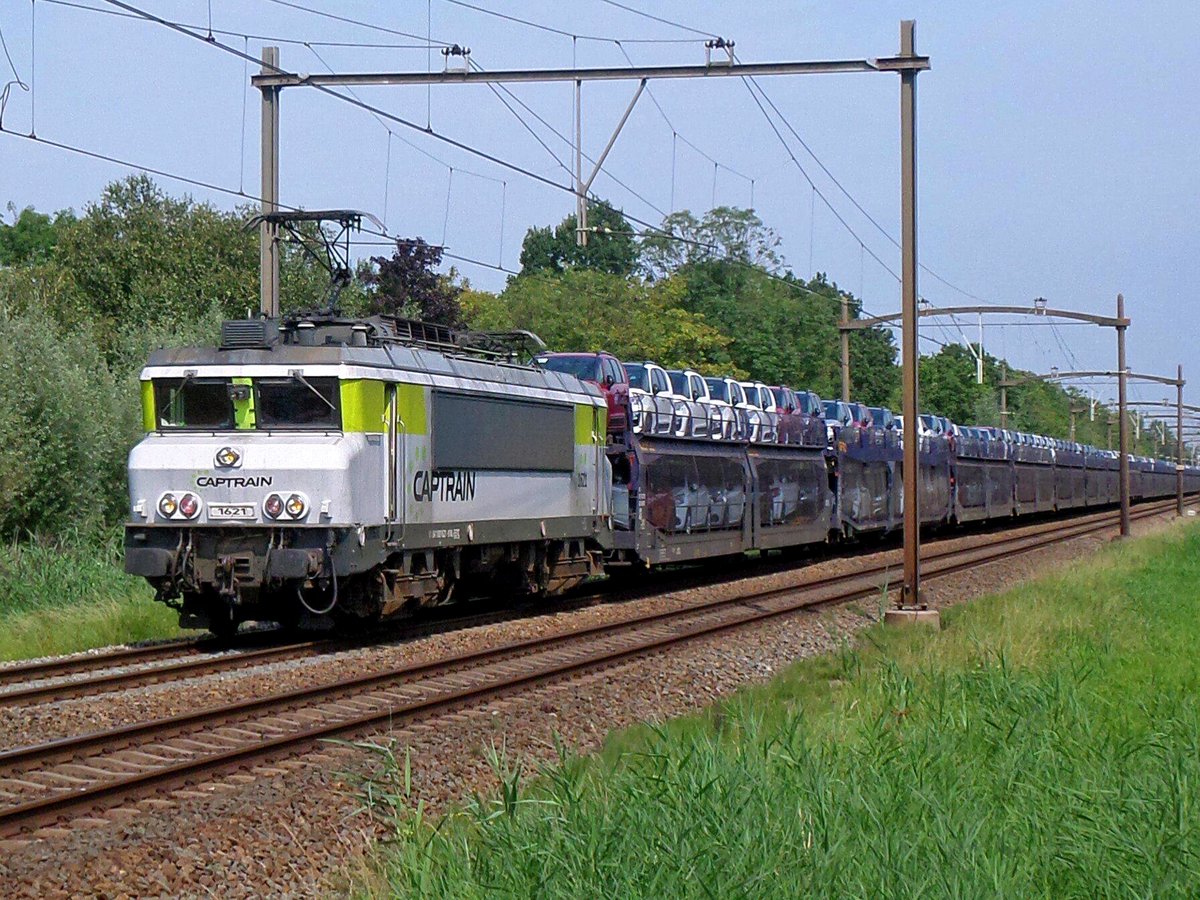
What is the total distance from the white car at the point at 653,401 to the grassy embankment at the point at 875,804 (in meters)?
11.1

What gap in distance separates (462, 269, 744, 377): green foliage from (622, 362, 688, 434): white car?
2586 centimetres

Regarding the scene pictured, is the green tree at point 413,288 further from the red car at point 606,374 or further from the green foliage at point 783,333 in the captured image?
the green foliage at point 783,333

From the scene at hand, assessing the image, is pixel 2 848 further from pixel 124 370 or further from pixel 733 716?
pixel 124 370

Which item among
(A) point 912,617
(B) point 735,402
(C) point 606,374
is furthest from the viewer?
(B) point 735,402

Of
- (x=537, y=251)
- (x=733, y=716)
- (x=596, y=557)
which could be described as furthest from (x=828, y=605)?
(x=537, y=251)

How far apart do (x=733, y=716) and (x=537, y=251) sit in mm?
94875

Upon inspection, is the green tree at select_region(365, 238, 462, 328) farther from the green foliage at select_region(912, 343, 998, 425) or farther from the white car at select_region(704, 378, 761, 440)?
the green foliage at select_region(912, 343, 998, 425)

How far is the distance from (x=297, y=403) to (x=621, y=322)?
38250 millimetres

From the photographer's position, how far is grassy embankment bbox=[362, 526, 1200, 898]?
5914 millimetres

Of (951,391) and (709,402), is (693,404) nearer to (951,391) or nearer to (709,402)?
(709,402)

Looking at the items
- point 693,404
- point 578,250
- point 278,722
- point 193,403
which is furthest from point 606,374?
point 578,250

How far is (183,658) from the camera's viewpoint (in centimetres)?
1472

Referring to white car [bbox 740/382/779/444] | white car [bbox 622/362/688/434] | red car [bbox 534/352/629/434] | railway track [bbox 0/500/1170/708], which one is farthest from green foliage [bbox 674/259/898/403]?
railway track [bbox 0/500/1170/708]

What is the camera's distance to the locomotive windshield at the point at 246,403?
48.6 ft
